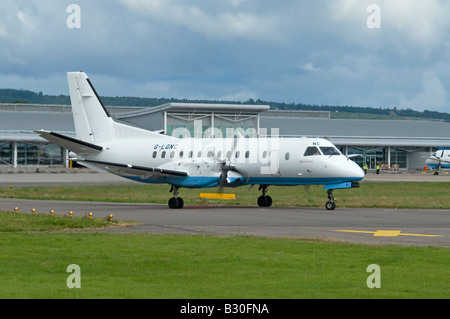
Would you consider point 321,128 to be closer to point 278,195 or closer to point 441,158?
point 441,158

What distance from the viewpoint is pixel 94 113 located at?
4166 cm

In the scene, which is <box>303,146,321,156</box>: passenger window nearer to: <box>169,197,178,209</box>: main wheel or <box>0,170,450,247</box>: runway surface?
<box>0,170,450,247</box>: runway surface

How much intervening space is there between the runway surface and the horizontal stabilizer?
134 inches

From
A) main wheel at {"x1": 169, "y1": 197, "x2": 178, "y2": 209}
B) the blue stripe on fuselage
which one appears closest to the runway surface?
main wheel at {"x1": 169, "y1": 197, "x2": 178, "y2": 209}

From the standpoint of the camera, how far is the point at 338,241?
2102 centimetres

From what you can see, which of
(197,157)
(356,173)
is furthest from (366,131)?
(356,173)

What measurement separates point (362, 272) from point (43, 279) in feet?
21.3

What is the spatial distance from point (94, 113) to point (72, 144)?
3579mm

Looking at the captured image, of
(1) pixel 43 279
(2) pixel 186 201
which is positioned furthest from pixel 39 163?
(1) pixel 43 279

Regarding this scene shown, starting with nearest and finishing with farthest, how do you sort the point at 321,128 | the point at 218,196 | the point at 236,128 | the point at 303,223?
the point at 303,223 < the point at 218,196 < the point at 236,128 < the point at 321,128

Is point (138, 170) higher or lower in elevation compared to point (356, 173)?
higher

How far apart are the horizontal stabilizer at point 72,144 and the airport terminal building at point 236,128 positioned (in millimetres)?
44345
